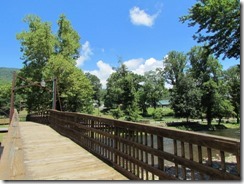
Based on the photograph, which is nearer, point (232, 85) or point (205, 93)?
point (205, 93)

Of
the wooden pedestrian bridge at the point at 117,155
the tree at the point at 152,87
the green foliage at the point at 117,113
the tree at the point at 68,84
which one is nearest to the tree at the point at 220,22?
the wooden pedestrian bridge at the point at 117,155

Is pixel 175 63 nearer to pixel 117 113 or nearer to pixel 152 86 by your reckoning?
pixel 152 86

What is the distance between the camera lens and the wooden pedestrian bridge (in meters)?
2.52

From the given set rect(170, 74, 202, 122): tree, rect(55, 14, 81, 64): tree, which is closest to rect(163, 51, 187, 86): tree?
rect(170, 74, 202, 122): tree

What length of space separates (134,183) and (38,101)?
947 inches

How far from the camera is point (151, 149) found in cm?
343

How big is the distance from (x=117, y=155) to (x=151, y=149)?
1.19 meters

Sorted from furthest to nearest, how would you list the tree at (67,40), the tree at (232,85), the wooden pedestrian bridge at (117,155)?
the tree at (232,85), the tree at (67,40), the wooden pedestrian bridge at (117,155)

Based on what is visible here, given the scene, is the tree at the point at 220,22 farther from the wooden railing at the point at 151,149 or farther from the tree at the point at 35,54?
the tree at the point at 35,54

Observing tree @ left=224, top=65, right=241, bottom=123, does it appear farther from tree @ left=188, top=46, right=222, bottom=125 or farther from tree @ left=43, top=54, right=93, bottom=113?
tree @ left=43, top=54, right=93, bottom=113

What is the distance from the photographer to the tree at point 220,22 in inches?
477

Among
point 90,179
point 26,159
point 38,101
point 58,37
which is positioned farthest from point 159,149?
point 58,37

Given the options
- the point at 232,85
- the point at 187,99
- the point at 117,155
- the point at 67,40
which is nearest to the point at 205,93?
the point at 187,99

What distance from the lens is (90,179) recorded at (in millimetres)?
3838
